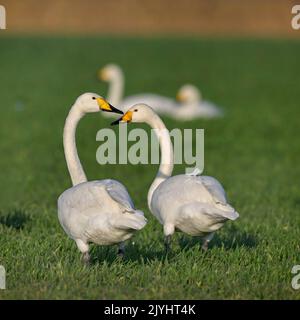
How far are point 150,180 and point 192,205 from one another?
19.5ft

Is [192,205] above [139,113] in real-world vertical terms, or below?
below

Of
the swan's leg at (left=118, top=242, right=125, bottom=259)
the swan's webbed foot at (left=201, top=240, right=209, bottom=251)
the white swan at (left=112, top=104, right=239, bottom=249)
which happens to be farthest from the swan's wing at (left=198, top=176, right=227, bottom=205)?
the swan's leg at (left=118, top=242, right=125, bottom=259)

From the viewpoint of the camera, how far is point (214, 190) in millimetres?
6512

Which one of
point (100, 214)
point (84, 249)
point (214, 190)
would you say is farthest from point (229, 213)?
point (84, 249)

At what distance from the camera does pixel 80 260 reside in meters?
6.52

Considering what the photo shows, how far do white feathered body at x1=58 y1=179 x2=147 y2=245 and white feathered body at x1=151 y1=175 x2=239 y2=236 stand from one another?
518 mm

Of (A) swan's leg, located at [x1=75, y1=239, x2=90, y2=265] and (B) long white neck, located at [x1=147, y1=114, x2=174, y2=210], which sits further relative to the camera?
(B) long white neck, located at [x1=147, y1=114, x2=174, y2=210]

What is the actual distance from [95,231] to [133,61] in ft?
92.4

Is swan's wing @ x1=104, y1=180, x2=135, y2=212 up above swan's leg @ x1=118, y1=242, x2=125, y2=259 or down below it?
above

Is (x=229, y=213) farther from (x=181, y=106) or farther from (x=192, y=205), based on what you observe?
(x=181, y=106)

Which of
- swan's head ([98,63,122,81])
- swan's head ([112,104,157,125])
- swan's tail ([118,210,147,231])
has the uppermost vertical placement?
swan's head ([98,63,122,81])

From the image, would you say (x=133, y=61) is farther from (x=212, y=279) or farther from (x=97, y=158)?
(x=212, y=279)

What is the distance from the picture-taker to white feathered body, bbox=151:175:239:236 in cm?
637

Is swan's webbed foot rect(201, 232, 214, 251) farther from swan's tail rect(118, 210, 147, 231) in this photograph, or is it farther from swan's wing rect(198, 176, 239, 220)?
swan's tail rect(118, 210, 147, 231)
